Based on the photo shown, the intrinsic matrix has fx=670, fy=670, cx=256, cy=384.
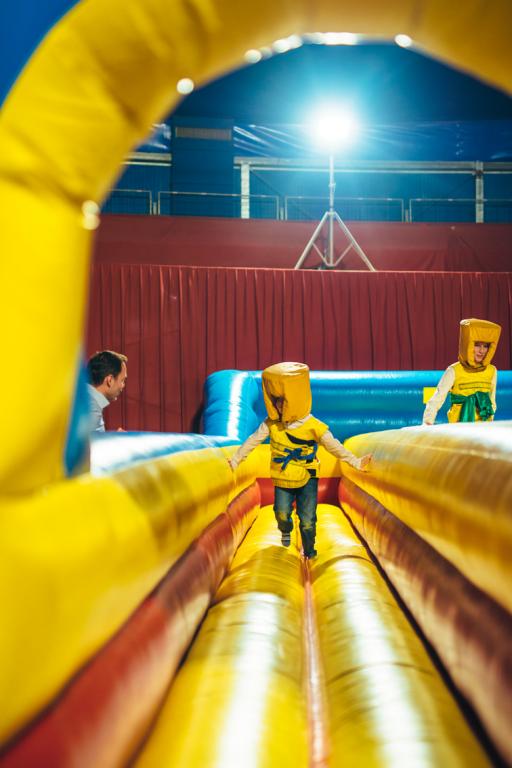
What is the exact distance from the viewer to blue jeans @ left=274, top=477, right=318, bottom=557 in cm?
270

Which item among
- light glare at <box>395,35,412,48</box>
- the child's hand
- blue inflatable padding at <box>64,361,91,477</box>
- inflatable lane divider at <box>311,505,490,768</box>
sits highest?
light glare at <box>395,35,412,48</box>

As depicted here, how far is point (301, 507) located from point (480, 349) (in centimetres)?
140

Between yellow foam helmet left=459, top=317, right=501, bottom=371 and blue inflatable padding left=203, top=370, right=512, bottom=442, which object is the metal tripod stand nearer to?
blue inflatable padding left=203, top=370, right=512, bottom=442

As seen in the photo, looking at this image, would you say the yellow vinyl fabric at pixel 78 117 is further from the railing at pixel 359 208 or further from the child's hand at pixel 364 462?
the railing at pixel 359 208

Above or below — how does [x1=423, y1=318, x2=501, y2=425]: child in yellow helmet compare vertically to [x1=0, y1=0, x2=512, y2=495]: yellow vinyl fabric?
below

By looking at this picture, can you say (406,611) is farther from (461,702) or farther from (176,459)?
(176,459)

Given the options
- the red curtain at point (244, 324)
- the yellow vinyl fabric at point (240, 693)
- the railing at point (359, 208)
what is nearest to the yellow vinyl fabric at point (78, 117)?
the yellow vinyl fabric at point (240, 693)

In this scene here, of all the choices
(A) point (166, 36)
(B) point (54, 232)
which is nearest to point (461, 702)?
(B) point (54, 232)

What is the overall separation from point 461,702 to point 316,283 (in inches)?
179

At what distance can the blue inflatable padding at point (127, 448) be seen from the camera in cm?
129

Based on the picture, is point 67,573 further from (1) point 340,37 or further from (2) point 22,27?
(1) point 340,37

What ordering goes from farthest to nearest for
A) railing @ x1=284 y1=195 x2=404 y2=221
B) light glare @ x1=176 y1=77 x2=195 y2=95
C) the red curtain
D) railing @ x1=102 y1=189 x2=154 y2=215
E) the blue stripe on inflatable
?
railing @ x1=284 y1=195 x2=404 y2=221 < railing @ x1=102 y1=189 x2=154 y2=215 < the red curtain < light glare @ x1=176 y1=77 x2=195 y2=95 < the blue stripe on inflatable

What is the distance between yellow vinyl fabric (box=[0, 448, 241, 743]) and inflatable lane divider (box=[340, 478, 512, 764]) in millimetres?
587

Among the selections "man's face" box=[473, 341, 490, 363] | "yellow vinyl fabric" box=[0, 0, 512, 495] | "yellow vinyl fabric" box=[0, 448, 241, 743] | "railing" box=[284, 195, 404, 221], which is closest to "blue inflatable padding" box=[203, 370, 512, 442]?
"man's face" box=[473, 341, 490, 363]
